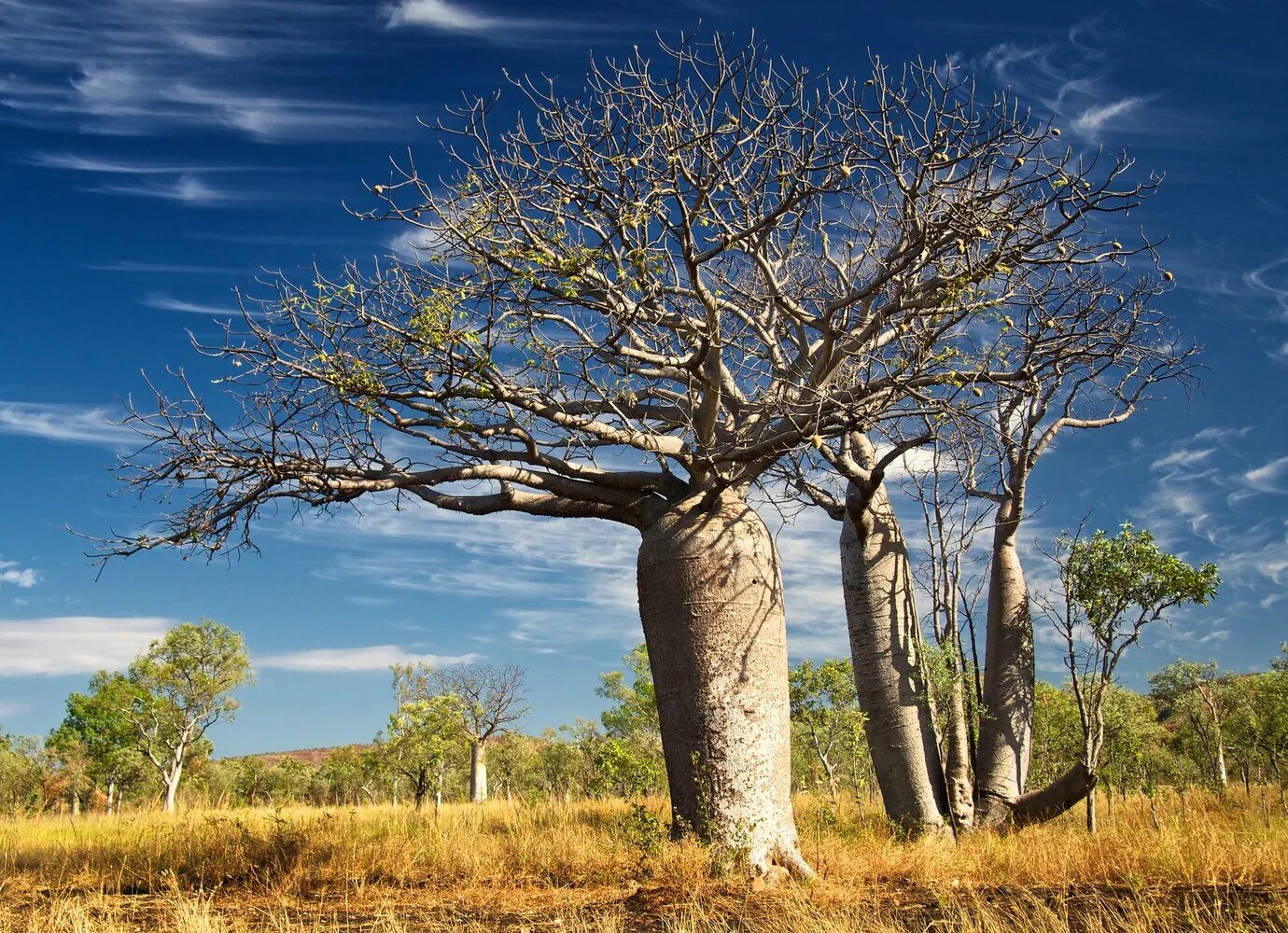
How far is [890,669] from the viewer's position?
8.59 meters

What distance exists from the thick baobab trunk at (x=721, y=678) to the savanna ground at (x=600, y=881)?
0.34 metres

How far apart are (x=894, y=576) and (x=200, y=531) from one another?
621 centimetres

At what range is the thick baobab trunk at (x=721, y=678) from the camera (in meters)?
5.80

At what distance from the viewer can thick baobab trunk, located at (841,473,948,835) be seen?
8422mm

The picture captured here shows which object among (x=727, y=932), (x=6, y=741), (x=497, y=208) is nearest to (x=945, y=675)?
(x=727, y=932)

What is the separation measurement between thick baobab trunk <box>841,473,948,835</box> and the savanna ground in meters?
0.43

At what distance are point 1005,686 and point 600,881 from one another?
5300 mm

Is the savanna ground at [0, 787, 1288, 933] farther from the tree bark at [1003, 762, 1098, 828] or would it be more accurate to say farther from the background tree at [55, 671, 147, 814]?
the background tree at [55, 671, 147, 814]

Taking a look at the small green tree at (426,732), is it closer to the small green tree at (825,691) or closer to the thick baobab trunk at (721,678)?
the small green tree at (825,691)

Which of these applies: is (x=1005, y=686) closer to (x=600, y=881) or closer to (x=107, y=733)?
(x=600, y=881)

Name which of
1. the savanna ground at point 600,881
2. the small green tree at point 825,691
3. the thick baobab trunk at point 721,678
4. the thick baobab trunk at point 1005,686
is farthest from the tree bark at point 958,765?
the small green tree at point 825,691

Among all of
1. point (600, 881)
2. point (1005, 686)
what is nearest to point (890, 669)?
point (1005, 686)

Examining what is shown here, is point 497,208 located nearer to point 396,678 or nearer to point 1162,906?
point 1162,906

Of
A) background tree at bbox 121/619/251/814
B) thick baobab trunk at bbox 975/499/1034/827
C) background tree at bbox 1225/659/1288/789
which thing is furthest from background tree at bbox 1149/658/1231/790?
background tree at bbox 121/619/251/814
